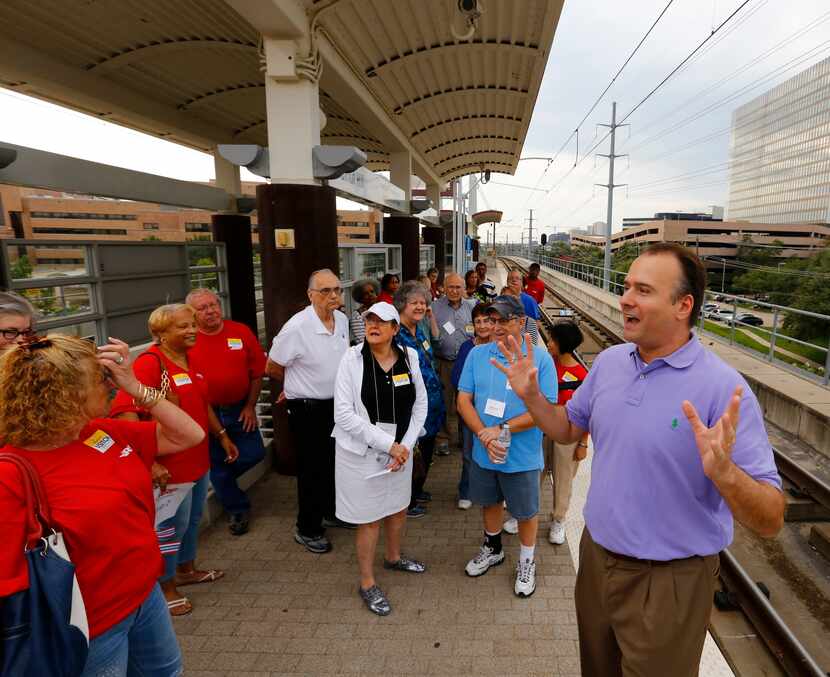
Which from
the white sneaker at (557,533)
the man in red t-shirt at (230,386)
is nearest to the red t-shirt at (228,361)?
the man in red t-shirt at (230,386)

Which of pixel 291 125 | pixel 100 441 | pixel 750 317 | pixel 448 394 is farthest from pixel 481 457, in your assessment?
pixel 750 317

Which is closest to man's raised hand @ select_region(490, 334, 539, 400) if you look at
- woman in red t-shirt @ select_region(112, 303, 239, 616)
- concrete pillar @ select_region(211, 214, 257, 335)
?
woman in red t-shirt @ select_region(112, 303, 239, 616)

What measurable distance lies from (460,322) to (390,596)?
2915mm

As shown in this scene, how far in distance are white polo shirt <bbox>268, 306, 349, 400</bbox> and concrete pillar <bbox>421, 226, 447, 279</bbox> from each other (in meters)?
12.7

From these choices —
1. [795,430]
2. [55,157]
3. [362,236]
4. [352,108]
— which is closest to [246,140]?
[352,108]

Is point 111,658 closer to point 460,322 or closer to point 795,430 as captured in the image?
point 460,322

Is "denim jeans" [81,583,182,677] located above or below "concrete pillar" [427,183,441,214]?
below

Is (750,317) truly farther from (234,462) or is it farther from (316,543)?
(234,462)

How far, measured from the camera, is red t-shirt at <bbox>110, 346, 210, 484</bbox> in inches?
106

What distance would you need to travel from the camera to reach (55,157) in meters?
3.63

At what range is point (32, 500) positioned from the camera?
1404 millimetres

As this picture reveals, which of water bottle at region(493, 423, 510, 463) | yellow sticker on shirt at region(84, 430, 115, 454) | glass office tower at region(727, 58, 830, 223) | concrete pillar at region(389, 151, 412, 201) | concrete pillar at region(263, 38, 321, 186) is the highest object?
glass office tower at region(727, 58, 830, 223)

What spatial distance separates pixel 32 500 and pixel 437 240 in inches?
620

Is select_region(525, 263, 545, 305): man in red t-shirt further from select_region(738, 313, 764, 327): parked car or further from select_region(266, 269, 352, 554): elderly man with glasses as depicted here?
select_region(266, 269, 352, 554): elderly man with glasses
